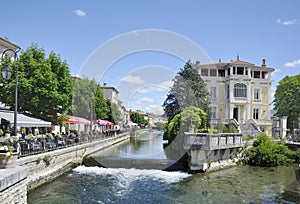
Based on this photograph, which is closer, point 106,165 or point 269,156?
point 106,165

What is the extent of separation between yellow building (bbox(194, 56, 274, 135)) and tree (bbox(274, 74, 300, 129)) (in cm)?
307

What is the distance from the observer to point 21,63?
24250 millimetres

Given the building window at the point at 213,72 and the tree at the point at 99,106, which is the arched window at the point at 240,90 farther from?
the tree at the point at 99,106

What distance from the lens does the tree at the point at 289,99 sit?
43562mm

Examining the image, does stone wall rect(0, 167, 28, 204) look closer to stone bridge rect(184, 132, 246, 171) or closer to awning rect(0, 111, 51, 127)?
awning rect(0, 111, 51, 127)

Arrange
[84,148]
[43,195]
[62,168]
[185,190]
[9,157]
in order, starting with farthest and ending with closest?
1. [84,148]
2. [62,168]
3. [185,190]
4. [43,195]
5. [9,157]

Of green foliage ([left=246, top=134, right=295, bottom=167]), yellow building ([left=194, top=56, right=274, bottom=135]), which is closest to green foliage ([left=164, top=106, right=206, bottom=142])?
green foliage ([left=246, top=134, right=295, bottom=167])

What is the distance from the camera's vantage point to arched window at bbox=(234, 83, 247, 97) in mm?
42219

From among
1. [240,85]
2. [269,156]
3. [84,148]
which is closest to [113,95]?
[240,85]

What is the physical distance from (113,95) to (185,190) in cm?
8251

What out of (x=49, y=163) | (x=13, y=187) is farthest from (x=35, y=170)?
(x=13, y=187)

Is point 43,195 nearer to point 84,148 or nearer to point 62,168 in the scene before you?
point 62,168

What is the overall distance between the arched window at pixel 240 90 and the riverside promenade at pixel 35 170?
831 inches

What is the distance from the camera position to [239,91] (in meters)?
42.3
